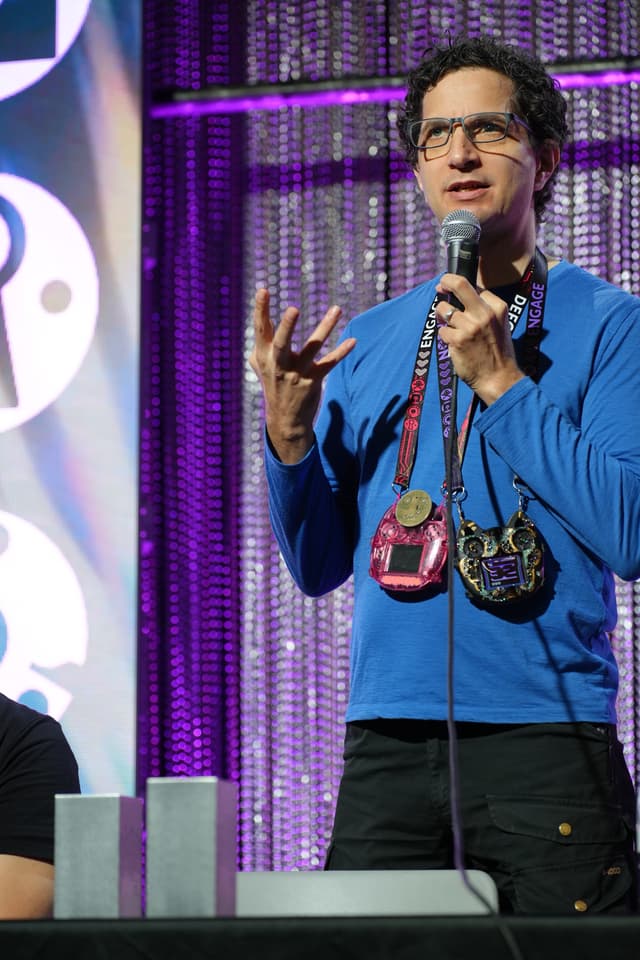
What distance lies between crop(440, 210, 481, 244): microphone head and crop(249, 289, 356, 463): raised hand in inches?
6.9

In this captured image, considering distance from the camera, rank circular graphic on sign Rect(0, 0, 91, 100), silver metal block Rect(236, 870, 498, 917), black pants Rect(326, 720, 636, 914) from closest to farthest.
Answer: silver metal block Rect(236, 870, 498, 917), black pants Rect(326, 720, 636, 914), circular graphic on sign Rect(0, 0, 91, 100)

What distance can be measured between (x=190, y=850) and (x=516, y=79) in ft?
4.22

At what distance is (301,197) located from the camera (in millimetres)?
3232

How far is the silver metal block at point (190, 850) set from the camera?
2.86 ft

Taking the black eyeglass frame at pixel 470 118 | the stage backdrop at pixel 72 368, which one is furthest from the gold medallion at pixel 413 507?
the stage backdrop at pixel 72 368

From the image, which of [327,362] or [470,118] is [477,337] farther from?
[470,118]

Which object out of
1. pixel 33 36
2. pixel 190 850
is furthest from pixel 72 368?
pixel 190 850

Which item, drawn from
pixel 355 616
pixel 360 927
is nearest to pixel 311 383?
pixel 355 616

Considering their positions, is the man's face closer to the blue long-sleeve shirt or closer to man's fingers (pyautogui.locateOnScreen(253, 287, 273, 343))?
the blue long-sleeve shirt

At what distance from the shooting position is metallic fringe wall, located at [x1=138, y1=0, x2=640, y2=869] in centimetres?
305

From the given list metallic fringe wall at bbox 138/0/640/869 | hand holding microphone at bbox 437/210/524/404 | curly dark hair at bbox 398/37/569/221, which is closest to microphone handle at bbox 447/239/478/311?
hand holding microphone at bbox 437/210/524/404

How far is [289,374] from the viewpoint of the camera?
161 centimetres

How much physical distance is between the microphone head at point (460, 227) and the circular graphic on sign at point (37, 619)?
161 centimetres

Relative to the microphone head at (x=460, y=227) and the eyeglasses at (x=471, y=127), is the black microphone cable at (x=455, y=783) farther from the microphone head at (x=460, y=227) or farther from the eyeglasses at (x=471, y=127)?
the eyeglasses at (x=471, y=127)
